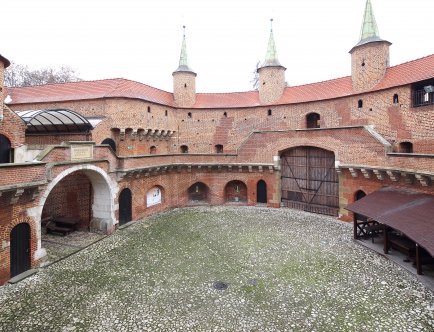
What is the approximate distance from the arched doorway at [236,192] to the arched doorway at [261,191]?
4.63 ft

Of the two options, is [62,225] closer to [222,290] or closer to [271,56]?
[222,290]

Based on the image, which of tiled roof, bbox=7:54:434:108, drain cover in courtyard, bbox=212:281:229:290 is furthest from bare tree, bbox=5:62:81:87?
drain cover in courtyard, bbox=212:281:229:290

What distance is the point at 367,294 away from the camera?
852cm

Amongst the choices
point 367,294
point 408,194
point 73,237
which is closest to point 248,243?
point 367,294

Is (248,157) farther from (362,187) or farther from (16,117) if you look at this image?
(16,117)

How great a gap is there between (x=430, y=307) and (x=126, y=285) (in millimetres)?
9612

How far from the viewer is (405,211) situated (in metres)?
10.6

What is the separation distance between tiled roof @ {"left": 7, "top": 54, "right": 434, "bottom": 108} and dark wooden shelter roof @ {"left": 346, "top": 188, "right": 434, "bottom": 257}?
341 inches

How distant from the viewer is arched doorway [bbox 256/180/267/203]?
20922 millimetres

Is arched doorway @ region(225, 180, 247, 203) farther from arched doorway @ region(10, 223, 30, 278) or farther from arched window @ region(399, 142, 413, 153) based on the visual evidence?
arched doorway @ region(10, 223, 30, 278)

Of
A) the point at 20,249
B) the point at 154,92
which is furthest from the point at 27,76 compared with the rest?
the point at 20,249

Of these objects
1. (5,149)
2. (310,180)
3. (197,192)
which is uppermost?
(5,149)

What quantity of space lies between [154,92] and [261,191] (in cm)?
1293

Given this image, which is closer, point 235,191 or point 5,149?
point 5,149
